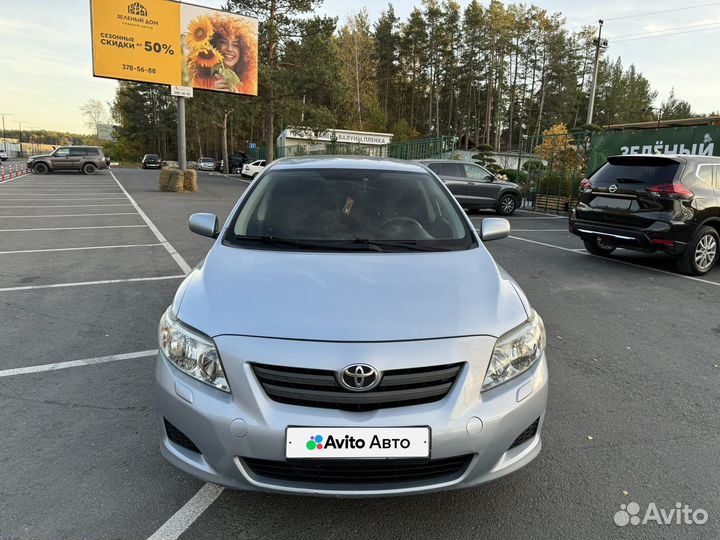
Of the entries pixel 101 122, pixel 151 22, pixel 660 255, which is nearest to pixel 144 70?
pixel 151 22

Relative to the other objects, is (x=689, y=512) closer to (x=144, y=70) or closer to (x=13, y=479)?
(x=13, y=479)

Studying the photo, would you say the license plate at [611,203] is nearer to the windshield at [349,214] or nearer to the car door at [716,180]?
the car door at [716,180]

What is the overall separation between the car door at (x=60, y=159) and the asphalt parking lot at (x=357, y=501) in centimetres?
3023

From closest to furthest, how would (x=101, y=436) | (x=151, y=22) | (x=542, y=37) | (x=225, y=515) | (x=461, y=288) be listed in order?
(x=225, y=515)
(x=461, y=288)
(x=101, y=436)
(x=151, y=22)
(x=542, y=37)

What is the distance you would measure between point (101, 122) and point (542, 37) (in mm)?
78680

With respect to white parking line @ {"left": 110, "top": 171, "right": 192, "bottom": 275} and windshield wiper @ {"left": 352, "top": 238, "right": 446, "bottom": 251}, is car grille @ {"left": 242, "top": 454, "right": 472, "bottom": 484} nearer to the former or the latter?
windshield wiper @ {"left": 352, "top": 238, "right": 446, "bottom": 251}

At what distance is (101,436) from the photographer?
9.23 feet

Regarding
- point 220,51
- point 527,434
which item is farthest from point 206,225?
point 220,51

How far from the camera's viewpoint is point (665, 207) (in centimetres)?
696

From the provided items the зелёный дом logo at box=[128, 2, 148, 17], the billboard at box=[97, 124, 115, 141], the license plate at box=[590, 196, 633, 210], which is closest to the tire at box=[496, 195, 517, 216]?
the license plate at box=[590, 196, 633, 210]

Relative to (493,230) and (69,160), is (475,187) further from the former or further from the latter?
(69,160)

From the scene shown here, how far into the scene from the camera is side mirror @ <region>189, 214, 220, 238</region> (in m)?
3.50

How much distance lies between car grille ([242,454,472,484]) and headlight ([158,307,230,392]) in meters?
0.36

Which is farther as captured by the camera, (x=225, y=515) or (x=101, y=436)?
(x=101, y=436)
